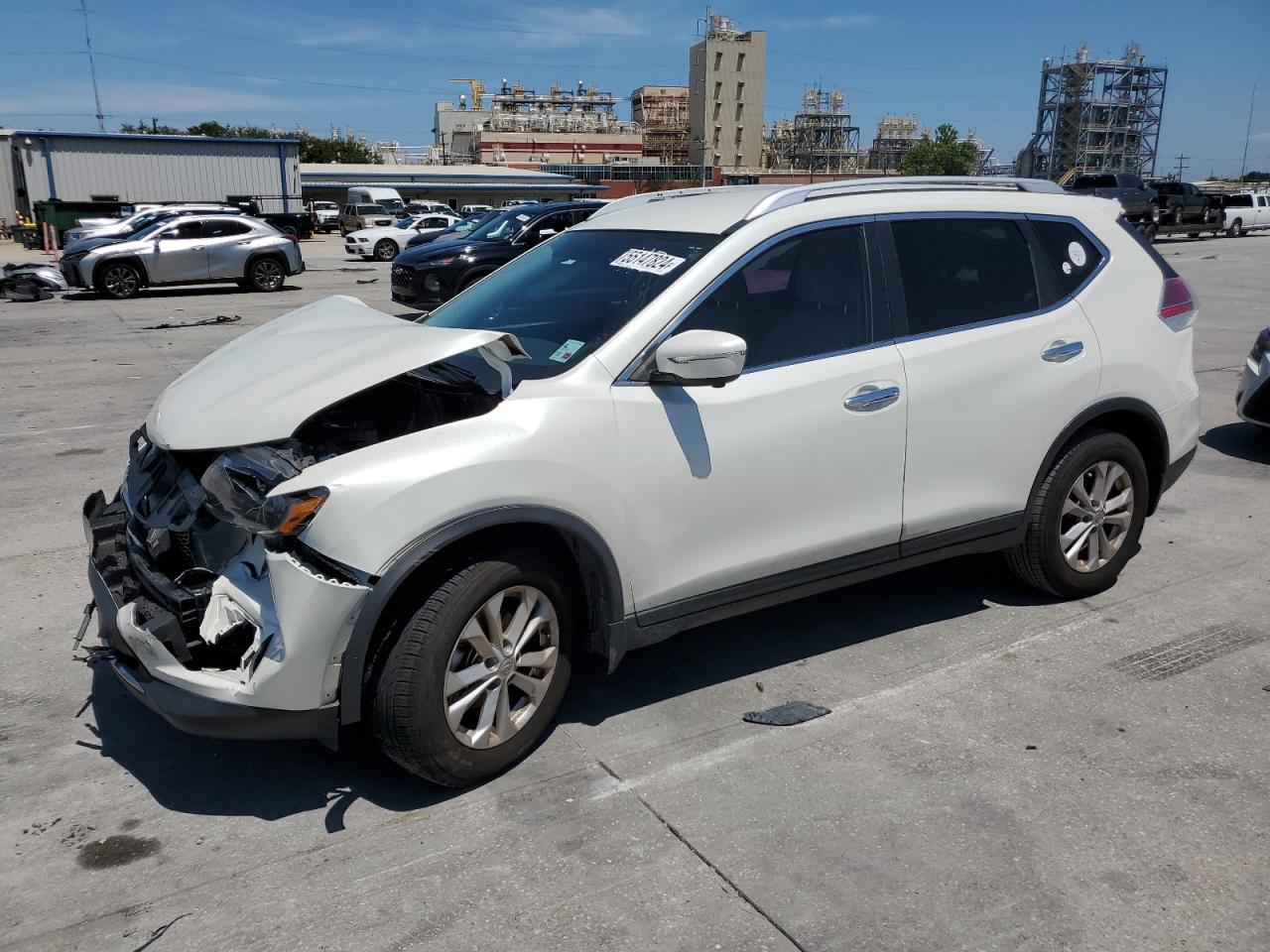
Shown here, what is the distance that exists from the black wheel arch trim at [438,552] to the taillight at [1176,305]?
10.1 feet

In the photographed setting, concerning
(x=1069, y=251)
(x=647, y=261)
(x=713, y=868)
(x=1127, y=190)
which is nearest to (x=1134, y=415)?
(x=1069, y=251)

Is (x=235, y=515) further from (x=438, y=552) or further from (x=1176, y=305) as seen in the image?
(x=1176, y=305)

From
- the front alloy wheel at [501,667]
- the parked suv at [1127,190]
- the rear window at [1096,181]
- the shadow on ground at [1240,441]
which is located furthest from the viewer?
the rear window at [1096,181]

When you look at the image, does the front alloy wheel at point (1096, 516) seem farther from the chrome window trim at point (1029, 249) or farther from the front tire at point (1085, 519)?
the chrome window trim at point (1029, 249)

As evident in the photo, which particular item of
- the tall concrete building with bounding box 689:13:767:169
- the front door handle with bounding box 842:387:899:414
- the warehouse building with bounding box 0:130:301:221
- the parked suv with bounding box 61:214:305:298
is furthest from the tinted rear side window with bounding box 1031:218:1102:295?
the tall concrete building with bounding box 689:13:767:169

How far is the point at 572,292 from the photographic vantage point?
4.20 meters

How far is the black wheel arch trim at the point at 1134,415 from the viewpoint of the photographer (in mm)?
4520

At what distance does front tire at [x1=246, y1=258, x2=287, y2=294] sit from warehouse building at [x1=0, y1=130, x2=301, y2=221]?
26.3 meters

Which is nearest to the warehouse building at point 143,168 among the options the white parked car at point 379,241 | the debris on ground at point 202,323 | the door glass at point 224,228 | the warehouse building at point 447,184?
the white parked car at point 379,241

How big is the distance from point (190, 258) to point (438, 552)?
1959 centimetres

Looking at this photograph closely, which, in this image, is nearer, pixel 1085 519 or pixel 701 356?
pixel 701 356

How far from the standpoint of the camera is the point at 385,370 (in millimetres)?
3361

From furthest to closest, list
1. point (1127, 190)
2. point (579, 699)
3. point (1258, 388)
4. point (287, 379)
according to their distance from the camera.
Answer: point (1127, 190) < point (1258, 388) < point (579, 699) < point (287, 379)

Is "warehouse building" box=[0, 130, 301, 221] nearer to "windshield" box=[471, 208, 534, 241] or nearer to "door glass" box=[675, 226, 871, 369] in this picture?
"windshield" box=[471, 208, 534, 241]
